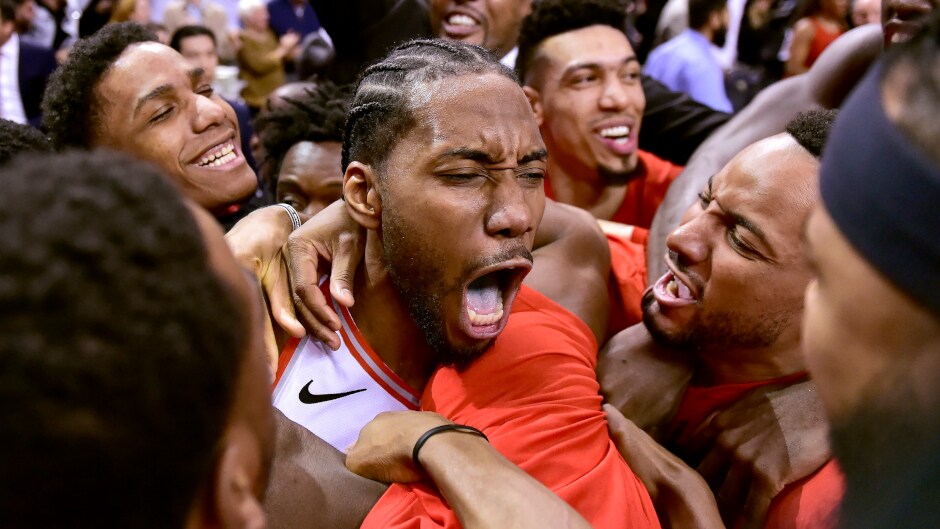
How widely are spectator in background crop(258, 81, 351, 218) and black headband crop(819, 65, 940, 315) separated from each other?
2.36 meters

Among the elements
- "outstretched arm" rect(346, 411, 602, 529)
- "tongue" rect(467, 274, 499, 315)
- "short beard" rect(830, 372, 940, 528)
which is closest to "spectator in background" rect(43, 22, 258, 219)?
"tongue" rect(467, 274, 499, 315)

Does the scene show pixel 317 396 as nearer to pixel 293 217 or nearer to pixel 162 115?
pixel 293 217

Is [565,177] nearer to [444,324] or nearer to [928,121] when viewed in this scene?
[444,324]

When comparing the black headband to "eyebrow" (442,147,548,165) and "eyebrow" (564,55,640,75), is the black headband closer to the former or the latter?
"eyebrow" (442,147,548,165)

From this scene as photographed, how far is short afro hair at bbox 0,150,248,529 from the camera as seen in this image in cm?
88

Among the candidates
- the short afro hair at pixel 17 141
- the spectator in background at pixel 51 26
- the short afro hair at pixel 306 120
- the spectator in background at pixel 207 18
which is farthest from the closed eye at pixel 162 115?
the spectator in background at pixel 207 18

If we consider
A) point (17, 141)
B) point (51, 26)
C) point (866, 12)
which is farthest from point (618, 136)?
point (51, 26)

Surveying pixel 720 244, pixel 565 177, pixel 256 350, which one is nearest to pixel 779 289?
pixel 720 244

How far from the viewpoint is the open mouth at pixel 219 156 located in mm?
2898

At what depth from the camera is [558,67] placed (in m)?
4.08

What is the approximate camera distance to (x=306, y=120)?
3471mm

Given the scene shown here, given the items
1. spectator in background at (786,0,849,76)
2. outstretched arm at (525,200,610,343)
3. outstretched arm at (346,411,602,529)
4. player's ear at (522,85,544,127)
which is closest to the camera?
outstretched arm at (346,411,602,529)

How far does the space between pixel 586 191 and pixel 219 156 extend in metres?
1.83

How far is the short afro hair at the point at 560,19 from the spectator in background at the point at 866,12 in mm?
2333
